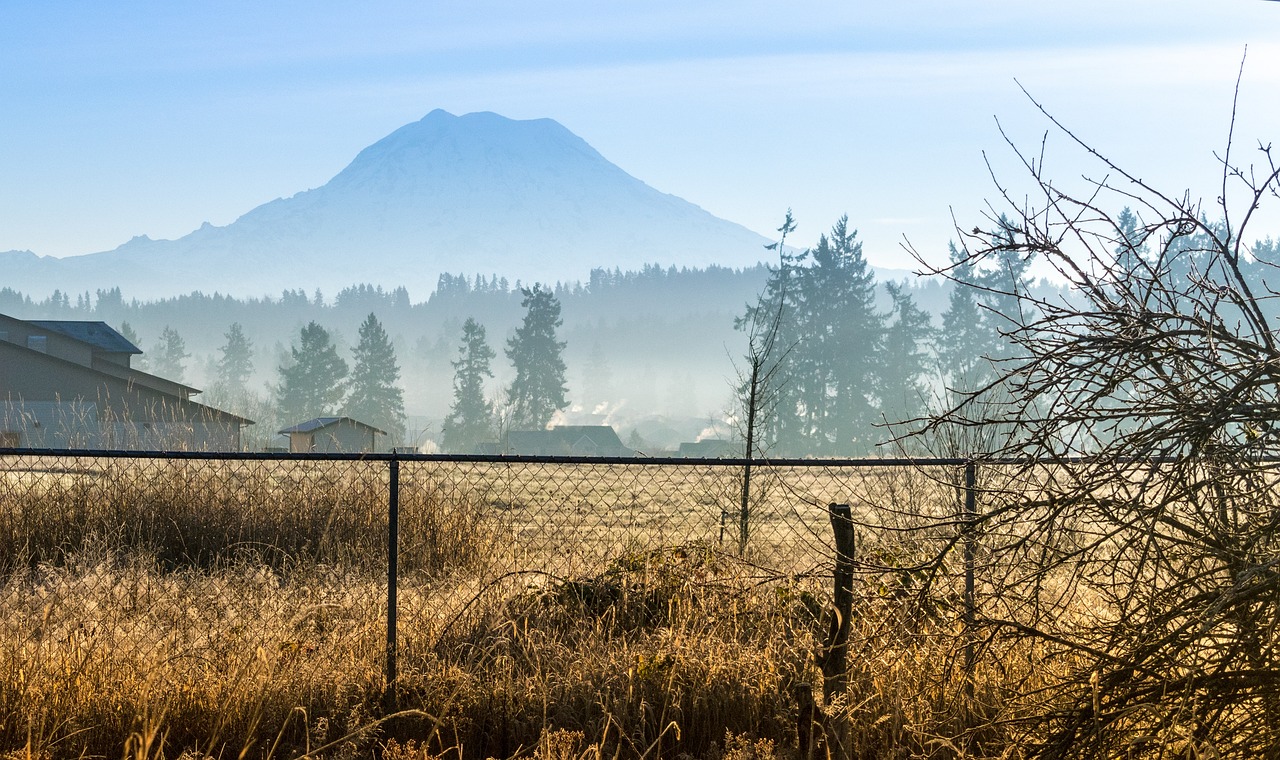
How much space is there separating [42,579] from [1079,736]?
332 inches

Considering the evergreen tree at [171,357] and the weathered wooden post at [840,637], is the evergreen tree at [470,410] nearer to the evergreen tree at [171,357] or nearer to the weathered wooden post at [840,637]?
the evergreen tree at [171,357]

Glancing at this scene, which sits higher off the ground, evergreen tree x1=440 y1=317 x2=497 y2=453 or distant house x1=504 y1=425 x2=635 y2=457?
evergreen tree x1=440 y1=317 x2=497 y2=453

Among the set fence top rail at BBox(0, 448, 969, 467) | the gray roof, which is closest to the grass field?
fence top rail at BBox(0, 448, 969, 467)

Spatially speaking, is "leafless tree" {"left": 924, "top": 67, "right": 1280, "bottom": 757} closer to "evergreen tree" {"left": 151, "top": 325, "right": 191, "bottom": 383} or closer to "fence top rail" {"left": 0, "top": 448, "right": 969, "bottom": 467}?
"fence top rail" {"left": 0, "top": 448, "right": 969, "bottom": 467}

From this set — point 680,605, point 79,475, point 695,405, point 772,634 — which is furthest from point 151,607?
point 695,405

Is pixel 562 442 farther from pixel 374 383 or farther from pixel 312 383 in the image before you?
pixel 312 383

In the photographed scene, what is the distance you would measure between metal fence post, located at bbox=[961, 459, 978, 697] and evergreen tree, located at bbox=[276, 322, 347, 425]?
73.9m

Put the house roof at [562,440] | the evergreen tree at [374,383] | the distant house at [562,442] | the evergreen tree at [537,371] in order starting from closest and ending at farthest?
1. the distant house at [562,442]
2. the house roof at [562,440]
3. the evergreen tree at [374,383]
4. the evergreen tree at [537,371]

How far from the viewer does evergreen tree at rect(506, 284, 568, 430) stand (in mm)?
78188

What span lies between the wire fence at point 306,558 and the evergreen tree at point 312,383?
218 ft

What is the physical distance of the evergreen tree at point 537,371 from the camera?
78.2 meters

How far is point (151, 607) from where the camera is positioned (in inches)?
237

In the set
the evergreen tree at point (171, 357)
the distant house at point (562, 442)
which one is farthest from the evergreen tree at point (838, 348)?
the evergreen tree at point (171, 357)

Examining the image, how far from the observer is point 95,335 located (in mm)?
41688
